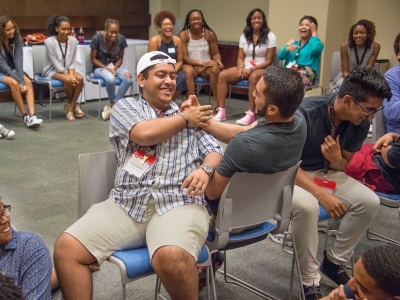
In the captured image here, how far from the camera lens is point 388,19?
7.14 metres

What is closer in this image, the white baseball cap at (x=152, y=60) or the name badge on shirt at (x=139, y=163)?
the name badge on shirt at (x=139, y=163)

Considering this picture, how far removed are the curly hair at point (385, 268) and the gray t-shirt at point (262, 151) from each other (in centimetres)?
65

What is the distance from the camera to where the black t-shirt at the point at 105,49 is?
21.1 ft

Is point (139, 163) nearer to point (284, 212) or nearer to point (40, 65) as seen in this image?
point (284, 212)

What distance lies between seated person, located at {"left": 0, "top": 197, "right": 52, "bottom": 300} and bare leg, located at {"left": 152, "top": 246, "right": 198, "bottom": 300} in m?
0.40

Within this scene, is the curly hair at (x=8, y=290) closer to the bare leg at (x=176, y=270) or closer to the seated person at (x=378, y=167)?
the bare leg at (x=176, y=270)

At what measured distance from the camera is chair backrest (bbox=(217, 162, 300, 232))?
2.05 m

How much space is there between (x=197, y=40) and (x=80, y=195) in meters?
4.71

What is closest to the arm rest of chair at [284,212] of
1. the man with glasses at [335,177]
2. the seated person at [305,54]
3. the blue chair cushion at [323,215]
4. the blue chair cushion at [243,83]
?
the man with glasses at [335,177]

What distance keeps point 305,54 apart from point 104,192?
4.37 m

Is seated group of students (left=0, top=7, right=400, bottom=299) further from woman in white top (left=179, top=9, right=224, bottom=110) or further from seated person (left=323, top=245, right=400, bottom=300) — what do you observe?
woman in white top (left=179, top=9, right=224, bottom=110)

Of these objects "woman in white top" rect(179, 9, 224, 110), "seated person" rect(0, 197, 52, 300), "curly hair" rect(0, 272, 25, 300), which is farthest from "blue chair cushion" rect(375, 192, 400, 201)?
"woman in white top" rect(179, 9, 224, 110)

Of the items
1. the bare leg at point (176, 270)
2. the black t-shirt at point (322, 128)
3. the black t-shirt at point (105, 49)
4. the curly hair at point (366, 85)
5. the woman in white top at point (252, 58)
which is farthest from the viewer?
the black t-shirt at point (105, 49)

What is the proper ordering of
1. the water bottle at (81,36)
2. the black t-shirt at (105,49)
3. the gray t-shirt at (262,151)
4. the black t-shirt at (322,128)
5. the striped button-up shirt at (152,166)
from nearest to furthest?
the gray t-shirt at (262,151) < the striped button-up shirt at (152,166) < the black t-shirt at (322,128) < the black t-shirt at (105,49) < the water bottle at (81,36)
